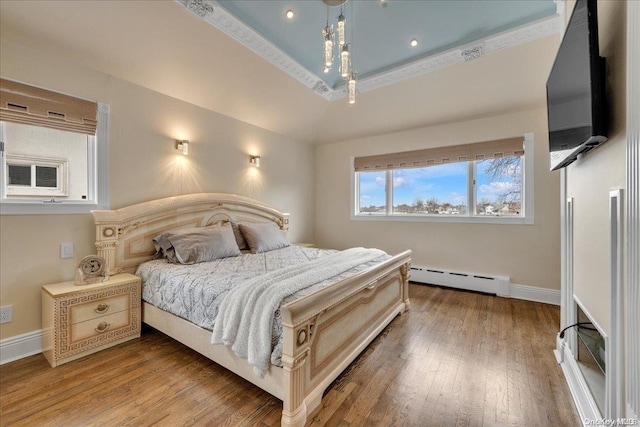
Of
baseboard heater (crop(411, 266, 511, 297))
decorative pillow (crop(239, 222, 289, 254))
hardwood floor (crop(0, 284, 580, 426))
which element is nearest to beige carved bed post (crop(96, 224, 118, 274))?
hardwood floor (crop(0, 284, 580, 426))

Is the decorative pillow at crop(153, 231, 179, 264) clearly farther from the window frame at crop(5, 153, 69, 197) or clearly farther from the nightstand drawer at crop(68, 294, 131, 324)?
the window frame at crop(5, 153, 69, 197)

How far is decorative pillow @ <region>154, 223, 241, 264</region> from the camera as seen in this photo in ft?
8.35

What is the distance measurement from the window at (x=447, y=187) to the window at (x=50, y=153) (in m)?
3.67

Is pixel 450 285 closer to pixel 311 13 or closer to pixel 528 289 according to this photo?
pixel 528 289

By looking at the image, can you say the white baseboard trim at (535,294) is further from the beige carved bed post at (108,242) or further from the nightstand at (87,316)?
the beige carved bed post at (108,242)

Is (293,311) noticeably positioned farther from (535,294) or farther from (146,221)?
(535,294)

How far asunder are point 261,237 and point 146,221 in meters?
1.24

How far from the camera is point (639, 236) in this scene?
91 cm

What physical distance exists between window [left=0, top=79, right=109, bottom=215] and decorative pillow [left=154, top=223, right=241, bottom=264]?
0.67 m

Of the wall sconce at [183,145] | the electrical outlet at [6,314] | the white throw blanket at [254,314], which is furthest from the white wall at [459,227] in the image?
the electrical outlet at [6,314]

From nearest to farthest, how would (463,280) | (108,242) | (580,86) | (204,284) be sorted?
(580,86)
(204,284)
(108,242)
(463,280)

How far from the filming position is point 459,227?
3887 mm

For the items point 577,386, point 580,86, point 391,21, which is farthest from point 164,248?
point 577,386

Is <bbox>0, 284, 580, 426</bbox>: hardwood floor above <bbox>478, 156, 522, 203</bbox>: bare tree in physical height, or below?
below
